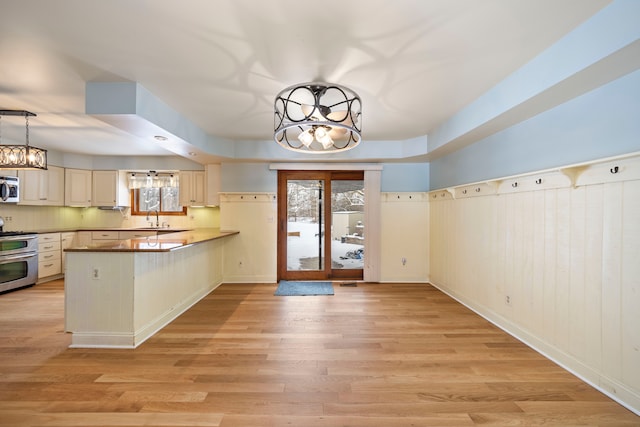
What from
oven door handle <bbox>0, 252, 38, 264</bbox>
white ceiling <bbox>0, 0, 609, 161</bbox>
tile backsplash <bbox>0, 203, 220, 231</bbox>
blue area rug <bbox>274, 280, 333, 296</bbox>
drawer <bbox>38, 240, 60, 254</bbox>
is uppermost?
white ceiling <bbox>0, 0, 609, 161</bbox>

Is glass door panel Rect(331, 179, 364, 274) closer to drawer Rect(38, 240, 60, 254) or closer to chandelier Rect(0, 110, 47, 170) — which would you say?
chandelier Rect(0, 110, 47, 170)

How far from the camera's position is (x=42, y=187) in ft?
17.3

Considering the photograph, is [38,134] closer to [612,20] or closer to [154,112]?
[154,112]

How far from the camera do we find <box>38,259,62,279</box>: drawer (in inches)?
196

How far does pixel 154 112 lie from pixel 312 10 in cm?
207

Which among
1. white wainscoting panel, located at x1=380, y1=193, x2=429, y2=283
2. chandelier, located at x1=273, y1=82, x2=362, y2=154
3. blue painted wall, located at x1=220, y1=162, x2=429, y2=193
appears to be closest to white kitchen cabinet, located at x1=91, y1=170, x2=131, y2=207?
blue painted wall, located at x1=220, y1=162, x2=429, y2=193

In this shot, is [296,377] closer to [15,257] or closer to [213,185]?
[213,185]

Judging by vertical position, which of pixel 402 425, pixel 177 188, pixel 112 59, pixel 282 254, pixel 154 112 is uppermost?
pixel 112 59

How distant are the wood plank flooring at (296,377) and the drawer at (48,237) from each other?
2.20 metres

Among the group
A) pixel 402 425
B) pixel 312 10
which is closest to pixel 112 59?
pixel 312 10

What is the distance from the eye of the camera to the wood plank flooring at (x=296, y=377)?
5.81ft

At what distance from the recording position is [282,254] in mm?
5246

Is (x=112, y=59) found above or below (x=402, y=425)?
above

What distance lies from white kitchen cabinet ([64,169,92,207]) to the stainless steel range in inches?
42.2
